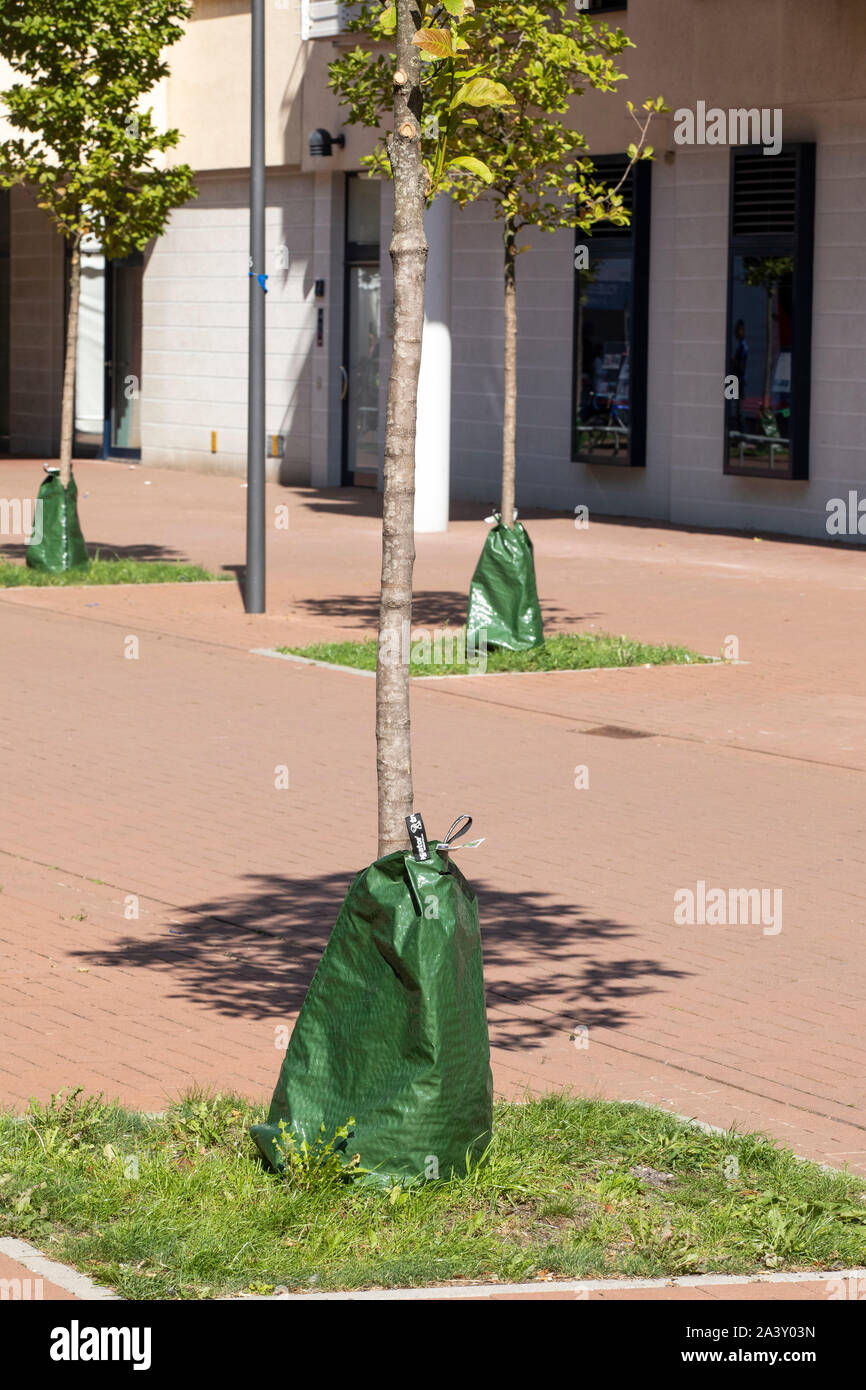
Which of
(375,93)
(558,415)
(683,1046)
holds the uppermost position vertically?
(375,93)

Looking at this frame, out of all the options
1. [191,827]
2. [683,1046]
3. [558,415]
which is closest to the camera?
[683,1046]

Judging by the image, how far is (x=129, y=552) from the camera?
826 inches

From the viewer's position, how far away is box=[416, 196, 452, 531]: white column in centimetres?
2353

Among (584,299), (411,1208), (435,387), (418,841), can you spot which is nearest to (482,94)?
(418,841)

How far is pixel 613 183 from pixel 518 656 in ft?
39.0

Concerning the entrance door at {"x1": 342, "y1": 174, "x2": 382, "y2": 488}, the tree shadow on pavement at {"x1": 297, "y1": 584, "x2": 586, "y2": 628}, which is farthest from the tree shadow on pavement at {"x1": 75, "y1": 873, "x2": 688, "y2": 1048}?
the entrance door at {"x1": 342, "y1": 174, "x2": 382, "y2": 488}

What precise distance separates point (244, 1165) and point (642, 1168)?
1000mm

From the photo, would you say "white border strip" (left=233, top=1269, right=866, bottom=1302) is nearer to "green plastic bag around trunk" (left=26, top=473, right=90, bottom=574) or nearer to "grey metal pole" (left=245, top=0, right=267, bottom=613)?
"grey metal pole" (left=245, top=0, right=267, bottom=613)

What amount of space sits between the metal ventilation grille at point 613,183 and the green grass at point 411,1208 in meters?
20.3

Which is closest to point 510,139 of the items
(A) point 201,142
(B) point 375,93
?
(B) point 375,93

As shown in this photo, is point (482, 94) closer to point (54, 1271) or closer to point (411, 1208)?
point (411, 1208)

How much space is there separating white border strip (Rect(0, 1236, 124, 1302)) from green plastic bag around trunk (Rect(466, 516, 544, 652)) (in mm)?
10137

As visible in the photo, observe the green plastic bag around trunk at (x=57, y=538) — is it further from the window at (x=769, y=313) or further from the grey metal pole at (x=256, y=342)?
the window at (x=769, y=313)
